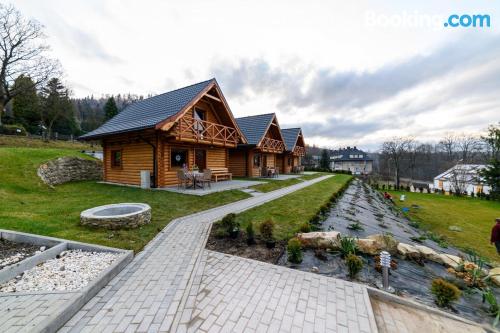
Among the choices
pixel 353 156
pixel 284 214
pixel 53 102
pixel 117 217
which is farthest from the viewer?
pixel 353 156

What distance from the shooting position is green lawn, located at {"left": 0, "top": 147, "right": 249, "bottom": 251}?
474 cm

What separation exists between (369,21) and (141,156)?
1238 cm

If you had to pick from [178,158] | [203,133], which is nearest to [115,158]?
[178,158]

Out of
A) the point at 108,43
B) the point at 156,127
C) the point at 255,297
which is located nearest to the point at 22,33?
the point at 108,43

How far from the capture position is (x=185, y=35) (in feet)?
34.1

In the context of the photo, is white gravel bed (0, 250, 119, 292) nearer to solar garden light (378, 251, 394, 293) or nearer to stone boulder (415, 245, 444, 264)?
solar garden light (378, 251, 394, 293)

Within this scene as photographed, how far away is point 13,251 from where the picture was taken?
3795mm

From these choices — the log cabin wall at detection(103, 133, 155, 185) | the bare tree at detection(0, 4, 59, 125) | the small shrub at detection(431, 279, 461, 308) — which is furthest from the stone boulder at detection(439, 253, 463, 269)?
the bare tree at detection(0, 4, 59, 125)

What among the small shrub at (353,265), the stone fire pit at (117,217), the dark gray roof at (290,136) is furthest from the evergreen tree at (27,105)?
the small shrub at (353,265)

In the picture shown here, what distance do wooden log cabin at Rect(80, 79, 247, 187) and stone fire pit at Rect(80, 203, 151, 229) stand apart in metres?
4.90

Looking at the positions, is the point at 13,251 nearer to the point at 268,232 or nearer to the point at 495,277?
the point at 268,232

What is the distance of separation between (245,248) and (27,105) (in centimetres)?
4079

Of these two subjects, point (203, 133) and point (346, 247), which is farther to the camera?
point (203, 133)

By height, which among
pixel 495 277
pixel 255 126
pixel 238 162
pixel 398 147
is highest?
pixel 255 126
